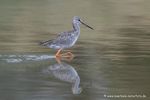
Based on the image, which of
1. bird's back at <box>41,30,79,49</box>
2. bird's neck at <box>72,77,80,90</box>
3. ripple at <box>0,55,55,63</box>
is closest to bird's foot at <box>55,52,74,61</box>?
ripple at <box>0,55,55,63</box>

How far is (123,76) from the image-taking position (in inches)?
424

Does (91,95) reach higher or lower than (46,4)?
higher

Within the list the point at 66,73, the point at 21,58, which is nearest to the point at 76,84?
the point at 66,73

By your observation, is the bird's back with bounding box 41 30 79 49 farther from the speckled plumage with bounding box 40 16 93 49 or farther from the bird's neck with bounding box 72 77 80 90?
the bird's neck with bounding box 72 77 80 90

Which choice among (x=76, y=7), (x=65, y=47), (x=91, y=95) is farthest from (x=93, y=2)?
(x=91, y=95)

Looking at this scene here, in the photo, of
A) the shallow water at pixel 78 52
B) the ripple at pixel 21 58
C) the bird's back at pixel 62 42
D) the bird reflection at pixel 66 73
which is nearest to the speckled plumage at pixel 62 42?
the bird's back at pixel 62 42

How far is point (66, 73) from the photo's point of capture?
1098 cm

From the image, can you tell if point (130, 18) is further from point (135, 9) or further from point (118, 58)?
point (118, 58)

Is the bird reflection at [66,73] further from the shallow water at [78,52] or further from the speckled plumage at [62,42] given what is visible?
the speckled plumage at [62,42]

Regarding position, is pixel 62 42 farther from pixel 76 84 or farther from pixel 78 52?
pixel 76 84

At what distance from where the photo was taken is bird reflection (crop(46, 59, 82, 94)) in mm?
10148

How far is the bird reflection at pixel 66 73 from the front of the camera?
Result: 1015cm

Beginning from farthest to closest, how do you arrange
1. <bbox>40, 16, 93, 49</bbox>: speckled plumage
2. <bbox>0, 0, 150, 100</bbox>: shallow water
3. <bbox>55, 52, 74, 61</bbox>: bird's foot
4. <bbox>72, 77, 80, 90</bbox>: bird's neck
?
<bbox>40, 16, 93, 49</bbox>: speckled plumage → <bbox>55, 52, 74, 61</bbox>: bird's foot → <bbox>72, 77, 80, 90</bbox>: bird's neck → <bbox>0, 0, 150, 100</bbox>: shallow water

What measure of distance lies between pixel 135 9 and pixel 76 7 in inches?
65.9
